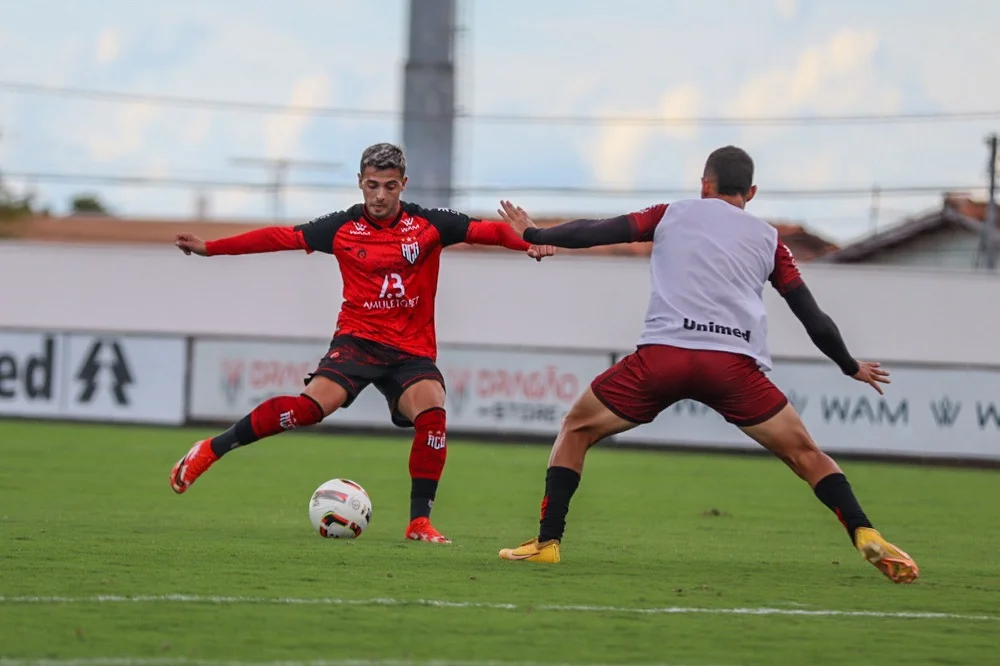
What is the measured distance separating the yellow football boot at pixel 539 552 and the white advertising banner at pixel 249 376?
53.1 ft

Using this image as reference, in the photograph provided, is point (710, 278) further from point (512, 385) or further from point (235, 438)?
point (512, 385)


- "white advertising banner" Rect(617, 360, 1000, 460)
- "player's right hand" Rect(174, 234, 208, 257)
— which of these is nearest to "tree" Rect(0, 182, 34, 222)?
"white advertising banner" Rect(617, 360, 1000, 460)

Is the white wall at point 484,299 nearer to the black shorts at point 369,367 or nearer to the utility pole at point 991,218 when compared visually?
the utility pole at point 991,218

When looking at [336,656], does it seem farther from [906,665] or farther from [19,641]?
[906,665]

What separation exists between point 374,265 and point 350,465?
9.03 meters

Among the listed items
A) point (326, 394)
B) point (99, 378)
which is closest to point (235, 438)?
point (326, 394)

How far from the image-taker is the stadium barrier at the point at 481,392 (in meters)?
22.5

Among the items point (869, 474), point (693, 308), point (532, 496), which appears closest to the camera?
point (693, 308)

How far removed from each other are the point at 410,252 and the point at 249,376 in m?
15.8

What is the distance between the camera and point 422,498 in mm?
9461

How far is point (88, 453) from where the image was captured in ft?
60.2

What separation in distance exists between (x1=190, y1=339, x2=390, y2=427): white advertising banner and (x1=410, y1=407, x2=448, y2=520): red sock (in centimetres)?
1484

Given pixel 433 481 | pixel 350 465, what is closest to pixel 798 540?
pixel 433 481

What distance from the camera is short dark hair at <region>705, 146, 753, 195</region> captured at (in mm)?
7801
